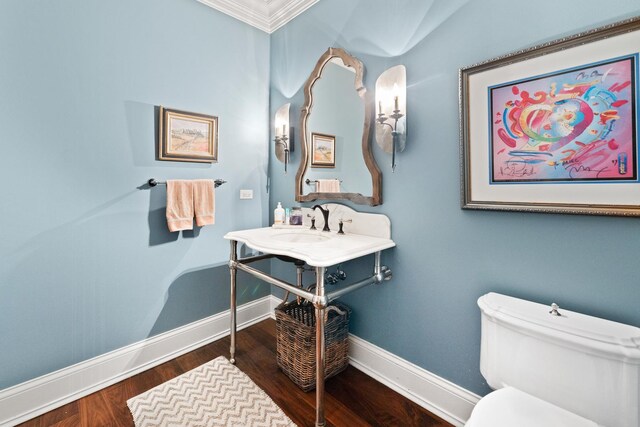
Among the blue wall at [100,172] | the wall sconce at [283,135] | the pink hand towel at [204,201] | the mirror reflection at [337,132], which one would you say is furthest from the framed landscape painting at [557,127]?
the blue wall at [100,172]

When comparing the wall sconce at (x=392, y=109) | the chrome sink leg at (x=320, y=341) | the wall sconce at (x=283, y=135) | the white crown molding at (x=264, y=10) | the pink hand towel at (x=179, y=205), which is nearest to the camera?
the chrome sink leg at (x=320, y=341)

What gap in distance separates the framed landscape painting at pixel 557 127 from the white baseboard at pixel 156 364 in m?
0.95

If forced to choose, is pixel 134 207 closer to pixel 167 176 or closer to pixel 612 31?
pixel 167 176

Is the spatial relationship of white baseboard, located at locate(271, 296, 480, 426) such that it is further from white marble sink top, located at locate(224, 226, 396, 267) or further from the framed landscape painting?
the framed landscape painting

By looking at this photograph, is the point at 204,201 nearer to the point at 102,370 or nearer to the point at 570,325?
the point at 102,370

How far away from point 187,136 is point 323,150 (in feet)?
3.04

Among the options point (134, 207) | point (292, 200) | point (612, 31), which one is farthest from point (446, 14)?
point (134, 207)

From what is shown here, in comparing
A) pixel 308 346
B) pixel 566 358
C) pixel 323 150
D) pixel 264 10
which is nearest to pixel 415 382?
pixel 308 346

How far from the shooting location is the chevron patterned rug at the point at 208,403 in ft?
4.84

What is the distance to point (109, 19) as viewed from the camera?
1698mm

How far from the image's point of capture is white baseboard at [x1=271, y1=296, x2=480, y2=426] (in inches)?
55.8

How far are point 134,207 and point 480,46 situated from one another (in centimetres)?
206

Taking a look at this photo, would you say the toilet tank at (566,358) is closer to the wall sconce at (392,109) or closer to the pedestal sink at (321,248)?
the pedestal sink at (321,248)
